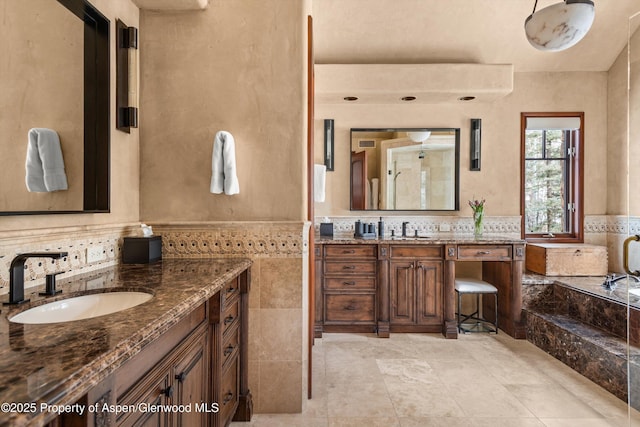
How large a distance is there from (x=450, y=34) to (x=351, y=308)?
3091mm

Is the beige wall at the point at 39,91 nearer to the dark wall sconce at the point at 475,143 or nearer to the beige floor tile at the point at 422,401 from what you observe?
the beige floor tile at the point at 422,401

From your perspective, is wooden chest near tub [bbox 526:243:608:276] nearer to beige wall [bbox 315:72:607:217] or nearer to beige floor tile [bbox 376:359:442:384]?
beige wall [bbox 315:72:607:217]

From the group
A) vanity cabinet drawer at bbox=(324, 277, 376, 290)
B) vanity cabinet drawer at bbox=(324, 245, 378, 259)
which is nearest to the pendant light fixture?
vanity cabinet drawer at bbox=(324, 245, 378, 259)

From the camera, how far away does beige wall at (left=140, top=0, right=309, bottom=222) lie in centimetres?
214

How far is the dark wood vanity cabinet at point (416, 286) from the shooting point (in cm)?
346

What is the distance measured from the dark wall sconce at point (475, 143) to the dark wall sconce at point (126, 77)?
3.48m

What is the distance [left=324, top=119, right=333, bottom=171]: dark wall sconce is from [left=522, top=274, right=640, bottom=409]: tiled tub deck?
7.89ft

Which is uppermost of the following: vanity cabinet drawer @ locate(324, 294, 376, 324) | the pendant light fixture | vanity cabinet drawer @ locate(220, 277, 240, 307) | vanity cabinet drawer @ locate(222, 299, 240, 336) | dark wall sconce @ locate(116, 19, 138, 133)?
the pendant light fixture

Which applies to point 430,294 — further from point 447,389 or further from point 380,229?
point 447,389

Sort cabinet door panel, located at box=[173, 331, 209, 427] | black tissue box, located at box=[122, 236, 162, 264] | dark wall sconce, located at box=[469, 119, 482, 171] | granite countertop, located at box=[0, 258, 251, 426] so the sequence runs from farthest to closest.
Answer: dark wall sconce, located at box=[469, 119, 482, 171], black tissue box, located at box=[122, 236, 162, 264], cabinet door panel, located at box=[173, 331, 209, 427], granite countertop, located at box=[0, 258, 251, 426]

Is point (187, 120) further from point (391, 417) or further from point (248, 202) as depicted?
point (391, 417)

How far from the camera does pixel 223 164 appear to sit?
207 centimetres

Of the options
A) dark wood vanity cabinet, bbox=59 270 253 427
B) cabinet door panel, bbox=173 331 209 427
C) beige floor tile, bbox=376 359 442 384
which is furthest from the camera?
beige floor tile, bbox=376 359 442 384

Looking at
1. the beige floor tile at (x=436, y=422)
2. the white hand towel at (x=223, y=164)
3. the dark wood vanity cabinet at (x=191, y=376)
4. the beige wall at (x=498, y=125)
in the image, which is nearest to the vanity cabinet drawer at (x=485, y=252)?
the beige wall at (x=498, y=125)
